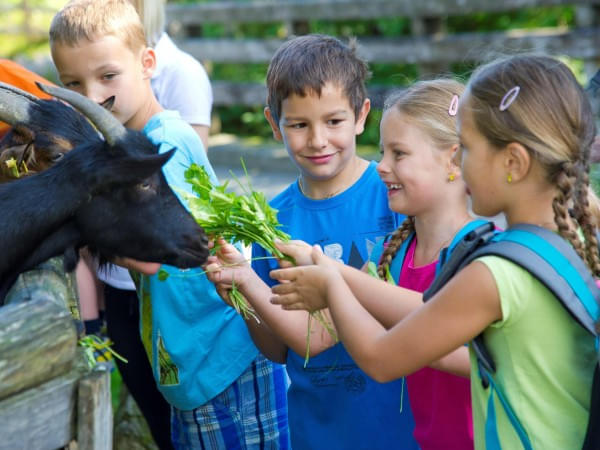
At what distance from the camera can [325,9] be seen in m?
10.6

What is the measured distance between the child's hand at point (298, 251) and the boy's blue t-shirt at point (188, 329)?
2.11ft

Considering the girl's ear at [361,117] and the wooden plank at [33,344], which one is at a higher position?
the girl's ear at [361,117]

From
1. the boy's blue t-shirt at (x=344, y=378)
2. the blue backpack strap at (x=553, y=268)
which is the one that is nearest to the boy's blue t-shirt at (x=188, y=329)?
the boy's blue t-shirt at (x=344, y=378)

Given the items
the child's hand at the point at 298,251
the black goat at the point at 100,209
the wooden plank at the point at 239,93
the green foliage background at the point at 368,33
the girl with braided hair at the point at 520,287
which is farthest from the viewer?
the green foliage background at the point at 368,33

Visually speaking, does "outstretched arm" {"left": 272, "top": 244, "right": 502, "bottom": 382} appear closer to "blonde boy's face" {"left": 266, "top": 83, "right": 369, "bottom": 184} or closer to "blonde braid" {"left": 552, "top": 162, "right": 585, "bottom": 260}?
"blonde braid" {"left": 552, "top": 162, "right": 585, "bottom": 260}

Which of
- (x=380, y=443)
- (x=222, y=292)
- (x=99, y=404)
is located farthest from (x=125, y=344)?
(x=99, y=404)

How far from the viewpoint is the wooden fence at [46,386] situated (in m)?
1.64

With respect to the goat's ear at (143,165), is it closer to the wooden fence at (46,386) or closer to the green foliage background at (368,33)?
the wooden fence at (46,386)

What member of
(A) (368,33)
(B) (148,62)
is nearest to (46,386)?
(B) (148,62)

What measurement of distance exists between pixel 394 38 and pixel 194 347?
778 centimetres

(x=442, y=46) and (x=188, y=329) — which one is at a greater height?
(x=442, y=46)

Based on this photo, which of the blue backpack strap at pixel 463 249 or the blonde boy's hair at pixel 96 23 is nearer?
the blue backpack strap at pixel 463 249

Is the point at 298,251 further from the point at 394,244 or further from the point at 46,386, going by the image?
the point at 46,386

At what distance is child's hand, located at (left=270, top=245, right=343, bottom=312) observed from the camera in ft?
7.32
